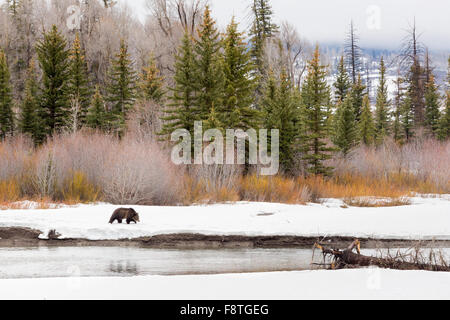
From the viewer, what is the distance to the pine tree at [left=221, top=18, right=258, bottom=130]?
23878 millimetres

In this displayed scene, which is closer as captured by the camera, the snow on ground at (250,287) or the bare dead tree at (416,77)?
the snow on ground at (250,287)

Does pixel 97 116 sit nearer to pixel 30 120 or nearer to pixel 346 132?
pixel 30 120

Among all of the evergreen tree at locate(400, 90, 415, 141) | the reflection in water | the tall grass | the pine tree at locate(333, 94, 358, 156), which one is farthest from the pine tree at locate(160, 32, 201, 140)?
the evergreen tree at locate(400, 90, 415, 141)

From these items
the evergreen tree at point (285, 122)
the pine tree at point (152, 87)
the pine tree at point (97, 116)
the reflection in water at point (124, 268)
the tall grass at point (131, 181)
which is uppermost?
the pine tree at point (152, 87)

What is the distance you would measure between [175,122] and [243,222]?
10725 millimetres

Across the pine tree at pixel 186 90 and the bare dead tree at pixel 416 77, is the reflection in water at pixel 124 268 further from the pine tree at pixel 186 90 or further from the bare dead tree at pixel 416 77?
the bare dead tree at pixel 416 77

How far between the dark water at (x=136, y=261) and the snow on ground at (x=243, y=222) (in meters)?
1.02

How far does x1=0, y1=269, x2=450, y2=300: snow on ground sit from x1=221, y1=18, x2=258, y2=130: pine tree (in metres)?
17.0

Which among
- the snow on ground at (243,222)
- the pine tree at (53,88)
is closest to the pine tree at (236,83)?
the snow on ground at (243,222)

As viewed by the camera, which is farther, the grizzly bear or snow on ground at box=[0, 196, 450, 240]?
the grizzly bear

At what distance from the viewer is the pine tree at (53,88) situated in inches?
1241

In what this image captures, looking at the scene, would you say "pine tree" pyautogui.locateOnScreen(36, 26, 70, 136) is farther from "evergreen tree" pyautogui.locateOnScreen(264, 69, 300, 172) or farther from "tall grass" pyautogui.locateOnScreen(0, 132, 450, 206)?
"evergreen tree" pyautogui.locateOnScreen(264, 69, 300, 172)
